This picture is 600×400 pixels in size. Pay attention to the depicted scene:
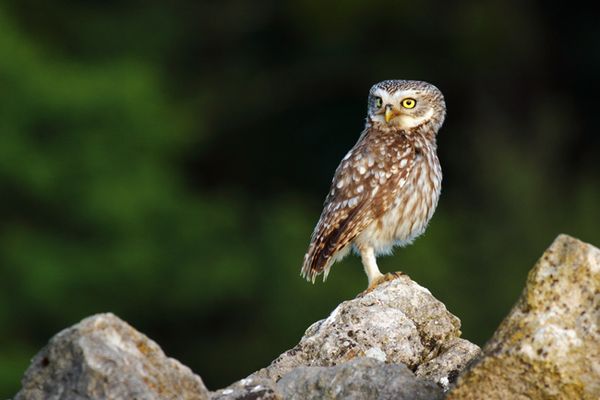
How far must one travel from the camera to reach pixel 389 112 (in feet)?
28.2

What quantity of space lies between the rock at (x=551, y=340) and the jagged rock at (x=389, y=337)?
1026mm

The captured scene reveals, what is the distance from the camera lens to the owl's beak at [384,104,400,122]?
28.1 feet

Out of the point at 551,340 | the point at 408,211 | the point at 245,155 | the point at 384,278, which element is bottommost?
the point at 551,340

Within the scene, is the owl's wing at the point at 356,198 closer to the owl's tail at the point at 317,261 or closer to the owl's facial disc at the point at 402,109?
the owl's tail at the point at 317,261

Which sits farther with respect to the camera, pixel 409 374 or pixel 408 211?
pixel 408 211

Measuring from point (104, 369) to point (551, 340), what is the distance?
1245 mm

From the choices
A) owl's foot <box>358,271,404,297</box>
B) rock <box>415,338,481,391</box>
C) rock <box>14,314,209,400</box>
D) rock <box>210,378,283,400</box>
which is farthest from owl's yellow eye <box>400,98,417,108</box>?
rock <box>14,314,209,400</box>

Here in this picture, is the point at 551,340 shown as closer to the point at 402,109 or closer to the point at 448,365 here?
the point at 448,365

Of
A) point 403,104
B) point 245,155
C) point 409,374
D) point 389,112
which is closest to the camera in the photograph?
point 409,374

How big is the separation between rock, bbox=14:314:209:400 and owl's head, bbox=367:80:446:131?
3789 mm

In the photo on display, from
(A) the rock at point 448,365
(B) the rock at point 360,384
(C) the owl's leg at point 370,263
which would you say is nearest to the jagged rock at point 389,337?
(A) the rock at point 448,365

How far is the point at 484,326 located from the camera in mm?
21188

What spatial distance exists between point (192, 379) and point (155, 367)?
112mm

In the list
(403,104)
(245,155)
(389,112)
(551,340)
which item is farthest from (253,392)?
(245,155)
